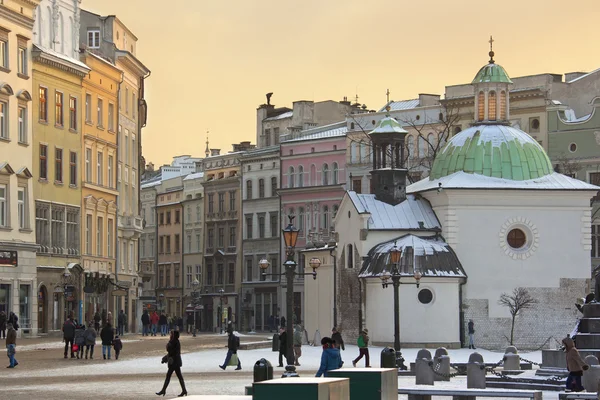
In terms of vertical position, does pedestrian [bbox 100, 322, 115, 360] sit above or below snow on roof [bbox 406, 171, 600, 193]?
below

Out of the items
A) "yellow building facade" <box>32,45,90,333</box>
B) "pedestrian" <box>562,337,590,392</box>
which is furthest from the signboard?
"pedestrian" <box>562,337,590,392</box>

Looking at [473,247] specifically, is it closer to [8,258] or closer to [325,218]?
[8,258]

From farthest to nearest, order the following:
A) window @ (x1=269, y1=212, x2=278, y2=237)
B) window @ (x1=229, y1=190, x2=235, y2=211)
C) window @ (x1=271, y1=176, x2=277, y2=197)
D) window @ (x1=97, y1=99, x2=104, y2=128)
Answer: window @ (x1=229, y1=190, x2=235, y2=211) → window @ (x1=271, y1=176, x2=277, y2=197) → window @ (x1=269, y1=212, x2=278, y2=237) → window @ (x1=97, y1=99, x2=104, y2=128)

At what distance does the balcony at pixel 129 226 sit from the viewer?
83.9m

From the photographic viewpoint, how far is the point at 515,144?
72125 mm

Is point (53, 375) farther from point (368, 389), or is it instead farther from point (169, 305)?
point (169, 305)

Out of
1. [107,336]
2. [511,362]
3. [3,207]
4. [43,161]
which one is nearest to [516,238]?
[43,161]

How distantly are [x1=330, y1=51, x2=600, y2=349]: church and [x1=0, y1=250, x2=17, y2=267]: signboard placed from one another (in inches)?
610

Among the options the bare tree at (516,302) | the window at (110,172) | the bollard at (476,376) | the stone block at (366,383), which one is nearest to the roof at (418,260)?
the bare tree at (516,302)

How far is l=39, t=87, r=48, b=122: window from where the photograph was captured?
67.9 m

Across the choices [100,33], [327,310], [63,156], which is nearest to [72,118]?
[63,156]

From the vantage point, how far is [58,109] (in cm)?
7038

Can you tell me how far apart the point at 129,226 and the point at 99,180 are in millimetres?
7686

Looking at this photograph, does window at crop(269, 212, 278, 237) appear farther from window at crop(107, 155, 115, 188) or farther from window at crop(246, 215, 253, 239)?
window at crop(107, 155, 115, 188)
